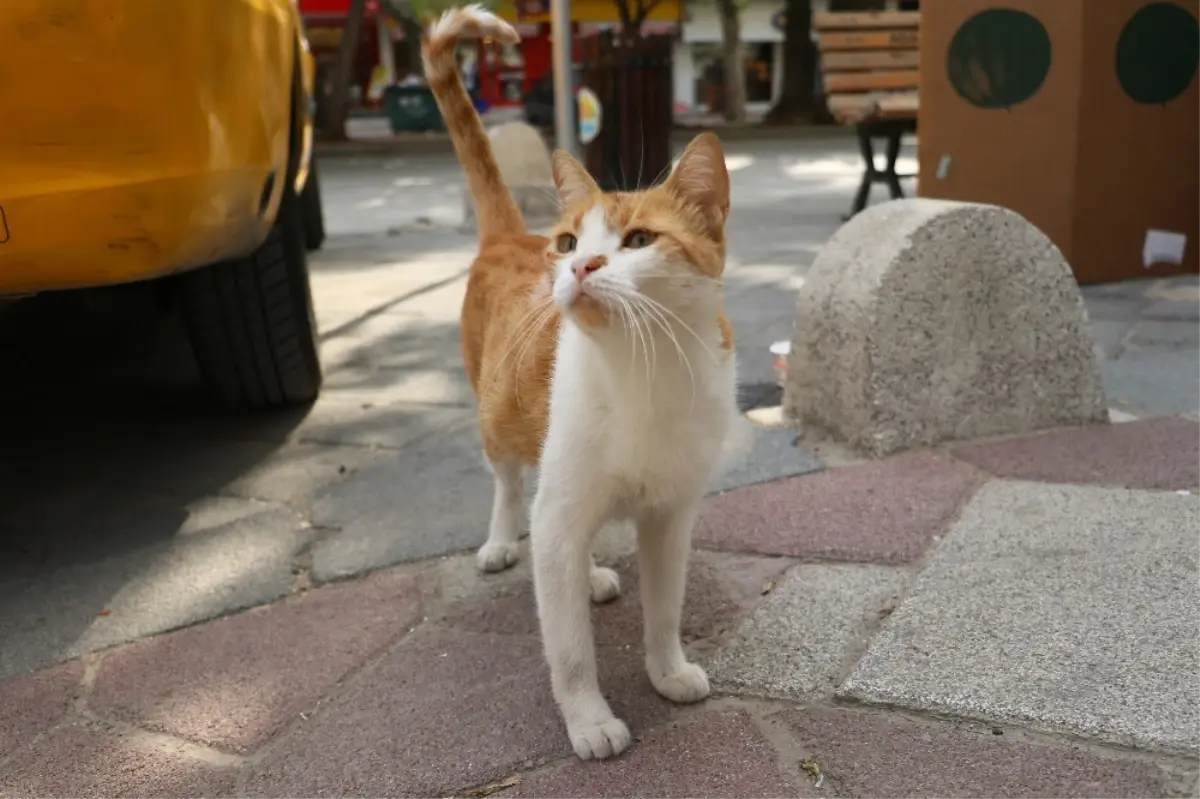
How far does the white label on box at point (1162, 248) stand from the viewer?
479 cm

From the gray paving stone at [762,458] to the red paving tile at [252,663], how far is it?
38.8 inches

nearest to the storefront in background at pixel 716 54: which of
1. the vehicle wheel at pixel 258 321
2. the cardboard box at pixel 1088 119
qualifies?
the cardboard box at pixel 1088 119

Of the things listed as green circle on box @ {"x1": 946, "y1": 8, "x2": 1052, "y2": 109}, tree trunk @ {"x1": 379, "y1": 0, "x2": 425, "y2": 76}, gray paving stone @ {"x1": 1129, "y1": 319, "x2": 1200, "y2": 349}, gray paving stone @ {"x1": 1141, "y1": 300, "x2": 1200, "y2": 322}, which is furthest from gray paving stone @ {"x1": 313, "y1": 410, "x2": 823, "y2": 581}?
tree trunk @ {"x1": 379, "y1": 0, "x2": 425, "y2": 76}

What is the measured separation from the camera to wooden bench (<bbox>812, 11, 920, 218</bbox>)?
22.1ft

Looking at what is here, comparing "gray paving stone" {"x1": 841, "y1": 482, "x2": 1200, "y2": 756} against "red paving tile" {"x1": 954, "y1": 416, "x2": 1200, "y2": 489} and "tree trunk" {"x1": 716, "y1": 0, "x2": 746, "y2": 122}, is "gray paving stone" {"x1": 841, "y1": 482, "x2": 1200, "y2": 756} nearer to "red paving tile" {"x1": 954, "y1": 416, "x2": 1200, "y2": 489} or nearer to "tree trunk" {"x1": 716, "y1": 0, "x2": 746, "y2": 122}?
"red paving tile" {"x1": 954, "y1": 416, "x2": 1200, "y2": 489}

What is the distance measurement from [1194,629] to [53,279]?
94.8 inches

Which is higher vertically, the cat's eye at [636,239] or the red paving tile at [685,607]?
the cat's eye at [636,239]

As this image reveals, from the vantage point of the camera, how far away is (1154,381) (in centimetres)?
341

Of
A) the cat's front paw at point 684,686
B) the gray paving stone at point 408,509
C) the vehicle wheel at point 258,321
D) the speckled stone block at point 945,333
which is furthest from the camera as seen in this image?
the vehicle wheel at point 258,321

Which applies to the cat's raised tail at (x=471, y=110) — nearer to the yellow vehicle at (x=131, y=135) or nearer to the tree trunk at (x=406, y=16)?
the yellow vehicle at (x=131, y=135)

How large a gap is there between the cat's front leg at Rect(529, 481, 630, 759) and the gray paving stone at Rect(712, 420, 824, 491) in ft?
3.47

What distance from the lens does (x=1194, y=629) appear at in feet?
6.14

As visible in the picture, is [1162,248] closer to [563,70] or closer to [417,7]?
[563,70]

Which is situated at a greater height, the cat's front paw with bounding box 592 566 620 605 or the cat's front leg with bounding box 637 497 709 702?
the cat's front leg with bounding box 637 497 709 702
